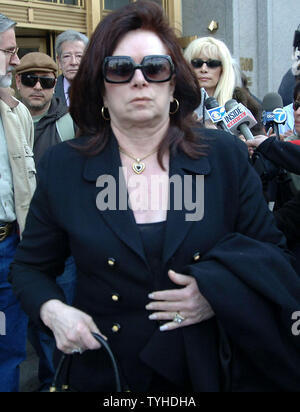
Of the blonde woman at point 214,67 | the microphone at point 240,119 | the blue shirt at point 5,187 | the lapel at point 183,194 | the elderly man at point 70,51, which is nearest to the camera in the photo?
the lapel at point 183,194

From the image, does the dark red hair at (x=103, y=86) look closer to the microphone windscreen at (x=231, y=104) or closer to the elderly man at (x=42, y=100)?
the microphone windscreen at (x=231, y=104)

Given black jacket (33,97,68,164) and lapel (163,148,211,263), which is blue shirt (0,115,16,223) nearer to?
black jacket (33,97,68,164)

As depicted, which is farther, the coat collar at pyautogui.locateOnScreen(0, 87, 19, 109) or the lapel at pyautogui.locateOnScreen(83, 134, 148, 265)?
the coat collar at pyautogui.locateOnScreen(0, 87, 19, 109)

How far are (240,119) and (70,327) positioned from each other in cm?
156

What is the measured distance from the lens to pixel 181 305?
1.55 m

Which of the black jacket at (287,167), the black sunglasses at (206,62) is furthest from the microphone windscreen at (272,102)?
the black sunglasses at (206,62)

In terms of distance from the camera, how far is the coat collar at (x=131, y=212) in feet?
5.17

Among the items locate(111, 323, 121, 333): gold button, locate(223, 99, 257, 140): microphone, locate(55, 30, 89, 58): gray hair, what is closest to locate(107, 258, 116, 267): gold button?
locate(111, 323, 121, 333): gold button

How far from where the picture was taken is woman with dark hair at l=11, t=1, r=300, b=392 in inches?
58.5

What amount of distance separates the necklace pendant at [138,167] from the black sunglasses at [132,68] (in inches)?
11.4

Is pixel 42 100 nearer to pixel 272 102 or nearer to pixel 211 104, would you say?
pixel 211 104

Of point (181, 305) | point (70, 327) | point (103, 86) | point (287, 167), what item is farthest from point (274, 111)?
point (70, 327)

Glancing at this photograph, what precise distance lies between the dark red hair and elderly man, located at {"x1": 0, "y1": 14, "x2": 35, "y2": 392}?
3.50 ft
